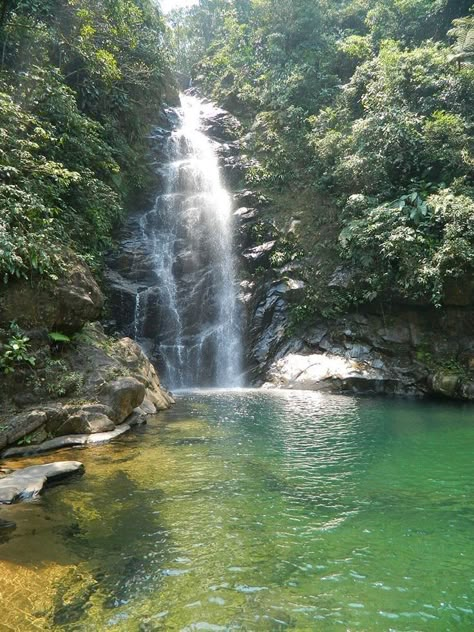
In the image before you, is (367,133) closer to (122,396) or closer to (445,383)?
(445,383)

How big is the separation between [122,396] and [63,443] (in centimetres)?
208

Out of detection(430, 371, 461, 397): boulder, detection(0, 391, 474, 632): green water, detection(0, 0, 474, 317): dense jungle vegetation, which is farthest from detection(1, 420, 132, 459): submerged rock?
detection(430, 371, 461, 397): boulder

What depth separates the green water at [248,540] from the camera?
3865mm

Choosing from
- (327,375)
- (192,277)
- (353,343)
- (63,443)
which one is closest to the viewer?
(63,443)

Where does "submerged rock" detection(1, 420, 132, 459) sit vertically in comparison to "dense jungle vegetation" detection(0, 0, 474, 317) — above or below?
below

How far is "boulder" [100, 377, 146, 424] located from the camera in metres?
10.7

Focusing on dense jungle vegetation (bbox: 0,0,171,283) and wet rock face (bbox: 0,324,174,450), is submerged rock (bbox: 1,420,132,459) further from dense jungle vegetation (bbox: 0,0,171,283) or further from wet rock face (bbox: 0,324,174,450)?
dense jungle vegetation (bbox: 0,0,171,283)

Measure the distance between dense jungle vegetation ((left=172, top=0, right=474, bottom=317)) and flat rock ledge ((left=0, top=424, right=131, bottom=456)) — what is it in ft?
40.3

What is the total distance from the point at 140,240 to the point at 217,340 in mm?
6749

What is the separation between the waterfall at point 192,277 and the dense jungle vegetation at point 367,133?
3388mm

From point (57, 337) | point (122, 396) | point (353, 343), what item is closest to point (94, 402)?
point (122, 396)

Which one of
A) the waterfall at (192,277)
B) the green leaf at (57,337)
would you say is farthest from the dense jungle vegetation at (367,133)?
the green leaf at (57,337)

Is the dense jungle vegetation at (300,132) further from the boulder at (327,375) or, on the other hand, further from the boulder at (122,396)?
the boulder at (122,396)

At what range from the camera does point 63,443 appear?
909 centimetres
